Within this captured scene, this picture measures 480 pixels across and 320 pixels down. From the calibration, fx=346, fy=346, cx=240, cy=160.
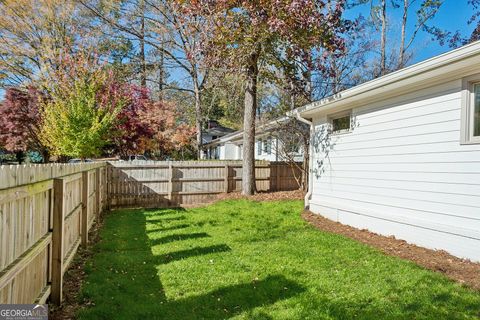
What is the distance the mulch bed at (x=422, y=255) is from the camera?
15.4 ft

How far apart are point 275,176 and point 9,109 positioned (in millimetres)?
16953

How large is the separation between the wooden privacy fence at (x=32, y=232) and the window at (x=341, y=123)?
6.31m

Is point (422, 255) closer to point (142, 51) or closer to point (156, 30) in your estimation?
point (156, 30)

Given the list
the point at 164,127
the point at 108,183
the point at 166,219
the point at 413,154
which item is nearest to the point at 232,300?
the point at 413,154

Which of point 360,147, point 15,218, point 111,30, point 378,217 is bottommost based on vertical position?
point 378,217

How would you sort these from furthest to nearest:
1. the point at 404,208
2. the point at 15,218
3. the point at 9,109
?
the point at 9,109
the point at 404,208
the point at 15,218

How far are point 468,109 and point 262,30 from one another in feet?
20.9

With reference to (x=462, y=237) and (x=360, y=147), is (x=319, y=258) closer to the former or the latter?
(x=462, y=237)

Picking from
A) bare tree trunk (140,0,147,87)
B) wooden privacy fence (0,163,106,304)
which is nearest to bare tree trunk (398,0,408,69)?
bare tree trunk (140,0,147,87)

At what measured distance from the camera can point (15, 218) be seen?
2.49 metres

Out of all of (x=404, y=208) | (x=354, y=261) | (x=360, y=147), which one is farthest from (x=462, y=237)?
(x=360, y=147)

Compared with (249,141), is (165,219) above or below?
below

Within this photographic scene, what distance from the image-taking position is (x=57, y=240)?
148 inches

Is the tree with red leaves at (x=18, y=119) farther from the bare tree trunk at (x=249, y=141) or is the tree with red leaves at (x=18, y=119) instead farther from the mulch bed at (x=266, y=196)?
the bare tree trunk at (x=249, y=141)
